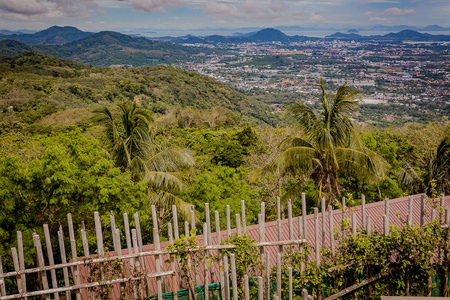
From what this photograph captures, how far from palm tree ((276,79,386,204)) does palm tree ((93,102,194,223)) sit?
8.62 feet

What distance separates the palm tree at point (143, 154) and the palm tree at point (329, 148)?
8.62 feet

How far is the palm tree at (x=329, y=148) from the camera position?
7371 mm

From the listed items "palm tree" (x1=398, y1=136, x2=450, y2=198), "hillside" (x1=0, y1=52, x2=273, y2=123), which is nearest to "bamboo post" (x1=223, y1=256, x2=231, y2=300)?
"palm tree" (x1=398, y1=136, x2=450, y2=198)

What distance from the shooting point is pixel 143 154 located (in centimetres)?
802

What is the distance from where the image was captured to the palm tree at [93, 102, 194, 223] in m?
7.78

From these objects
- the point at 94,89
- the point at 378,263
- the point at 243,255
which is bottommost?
the point at 378,263

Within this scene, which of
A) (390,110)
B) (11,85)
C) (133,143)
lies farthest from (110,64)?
(133,143)

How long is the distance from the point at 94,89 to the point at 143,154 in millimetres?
57517

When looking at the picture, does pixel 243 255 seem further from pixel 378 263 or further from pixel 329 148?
pixel 329 148

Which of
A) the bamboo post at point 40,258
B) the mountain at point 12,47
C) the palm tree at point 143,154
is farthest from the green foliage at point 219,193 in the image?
the mountain at point 12,47

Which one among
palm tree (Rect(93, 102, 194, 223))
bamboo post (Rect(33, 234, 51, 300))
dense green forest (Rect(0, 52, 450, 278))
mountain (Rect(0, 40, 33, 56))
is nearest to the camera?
bamboo post (Rect(33, 234, 51, 300))

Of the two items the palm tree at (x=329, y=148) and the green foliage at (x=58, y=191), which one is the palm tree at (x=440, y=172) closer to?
the palm tree at (x=329, y=148)

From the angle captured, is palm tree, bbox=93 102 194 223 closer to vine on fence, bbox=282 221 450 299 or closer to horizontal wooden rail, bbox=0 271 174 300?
horizontal wooden rail, bbox=0 271 174 300

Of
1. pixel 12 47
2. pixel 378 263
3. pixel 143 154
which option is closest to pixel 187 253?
pixel 378 263
